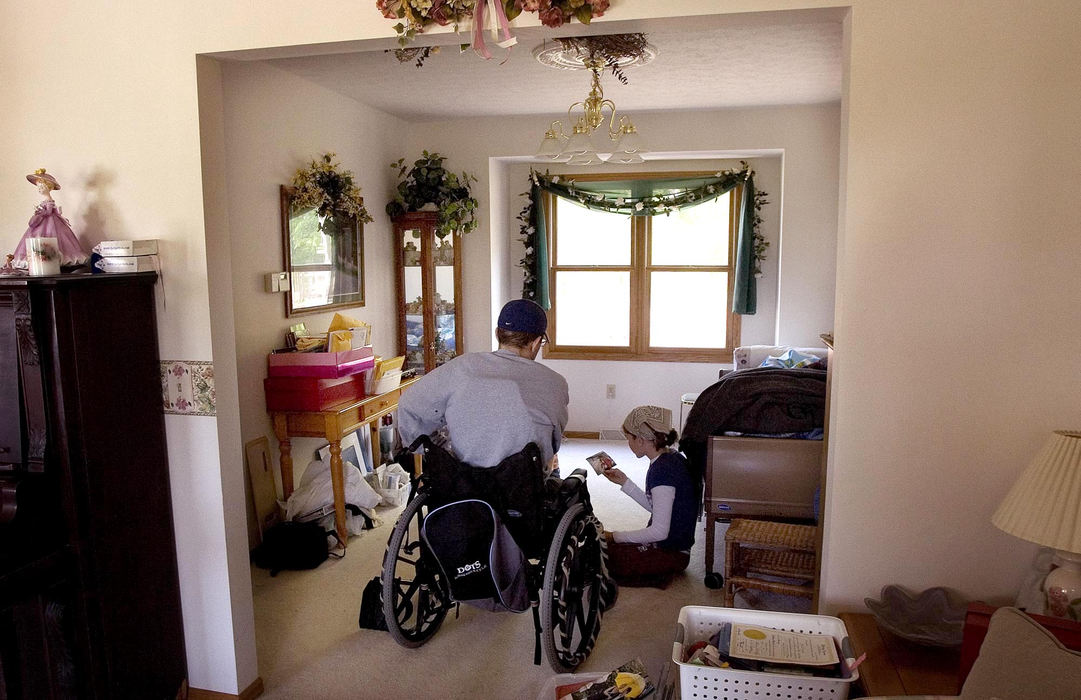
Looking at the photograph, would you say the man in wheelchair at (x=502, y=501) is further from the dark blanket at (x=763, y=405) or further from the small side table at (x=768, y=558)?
the dark blanket at (x=763, y=405)

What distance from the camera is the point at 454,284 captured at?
203 inches

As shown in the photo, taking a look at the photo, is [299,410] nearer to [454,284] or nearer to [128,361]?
[128,361]

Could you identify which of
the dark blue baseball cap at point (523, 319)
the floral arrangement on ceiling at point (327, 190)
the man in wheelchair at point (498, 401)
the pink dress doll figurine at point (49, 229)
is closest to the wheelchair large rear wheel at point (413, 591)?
the man in wheelchair at point (498, 401)

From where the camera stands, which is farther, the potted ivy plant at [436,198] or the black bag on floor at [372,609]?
the potted ivy plant at [436,198]

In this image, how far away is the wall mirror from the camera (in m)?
3.86

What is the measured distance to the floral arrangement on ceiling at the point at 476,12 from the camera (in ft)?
6.07

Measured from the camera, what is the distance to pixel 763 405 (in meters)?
3.29

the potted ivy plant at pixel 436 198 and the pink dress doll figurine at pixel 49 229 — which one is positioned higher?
the potted ivy plant at pixel 436 198

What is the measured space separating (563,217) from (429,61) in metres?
2.43

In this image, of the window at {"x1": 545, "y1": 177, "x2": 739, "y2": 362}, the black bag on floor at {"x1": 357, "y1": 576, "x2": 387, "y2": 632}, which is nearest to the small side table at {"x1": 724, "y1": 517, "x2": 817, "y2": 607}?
the black bag on floor at {"x1": 357, "y1": 576, "x2": 387, "y2": 632}

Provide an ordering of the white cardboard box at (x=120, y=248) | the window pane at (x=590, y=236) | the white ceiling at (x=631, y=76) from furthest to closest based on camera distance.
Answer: the window pane at (x=590, y=236)
the white ceiling at (x=631, y=76)
the white cardboard box at (x=120, y=248)

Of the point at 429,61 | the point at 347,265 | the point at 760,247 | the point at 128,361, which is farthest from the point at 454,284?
the point at 128,361

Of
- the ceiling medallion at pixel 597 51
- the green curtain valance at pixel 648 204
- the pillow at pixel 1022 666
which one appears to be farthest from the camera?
the green curtain valance at pixel 648 204

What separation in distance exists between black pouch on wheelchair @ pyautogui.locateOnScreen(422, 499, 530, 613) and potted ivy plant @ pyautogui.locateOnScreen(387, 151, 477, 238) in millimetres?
2925
